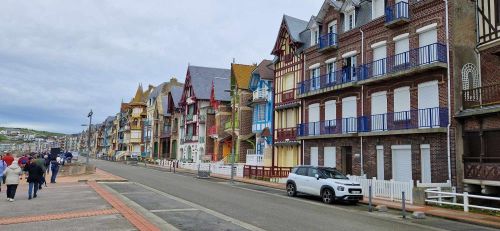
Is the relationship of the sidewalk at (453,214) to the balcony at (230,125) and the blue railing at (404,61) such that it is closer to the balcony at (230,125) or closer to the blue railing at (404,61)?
the blue railing at (404,61)

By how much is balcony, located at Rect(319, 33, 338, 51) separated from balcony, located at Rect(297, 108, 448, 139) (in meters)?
5.04

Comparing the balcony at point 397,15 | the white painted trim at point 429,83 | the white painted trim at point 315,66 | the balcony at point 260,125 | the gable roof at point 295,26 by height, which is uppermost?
the gable roof at point 295,26

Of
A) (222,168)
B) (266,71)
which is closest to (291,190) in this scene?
(222,168)

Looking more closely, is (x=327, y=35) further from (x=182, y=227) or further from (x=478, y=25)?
(x=182, y=227)

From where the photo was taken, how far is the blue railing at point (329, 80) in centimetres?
2723

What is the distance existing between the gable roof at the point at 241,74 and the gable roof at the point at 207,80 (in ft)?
21.2

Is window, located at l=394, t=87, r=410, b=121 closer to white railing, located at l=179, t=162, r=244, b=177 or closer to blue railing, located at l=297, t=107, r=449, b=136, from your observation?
blue railing, located at l=297, t=107, r=449, b=136

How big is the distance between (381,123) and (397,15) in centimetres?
601

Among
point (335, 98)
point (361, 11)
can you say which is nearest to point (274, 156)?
point (335, 98)

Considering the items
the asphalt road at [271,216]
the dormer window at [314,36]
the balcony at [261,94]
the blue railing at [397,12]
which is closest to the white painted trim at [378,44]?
the blue railing at [397,12]

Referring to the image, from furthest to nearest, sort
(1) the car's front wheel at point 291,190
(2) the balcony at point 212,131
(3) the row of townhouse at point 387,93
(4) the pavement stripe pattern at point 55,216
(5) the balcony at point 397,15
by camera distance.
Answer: (2) the balcony at point 212,131 < (5) the balcony at point 397,15 < (1) the car's front wheel at point 291,190 < (3) the row of townhouse at point 387,93 < (4) the pavement stripe pattern at point 55,216

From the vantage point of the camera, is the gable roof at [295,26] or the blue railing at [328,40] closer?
the blue railing at [328,40]

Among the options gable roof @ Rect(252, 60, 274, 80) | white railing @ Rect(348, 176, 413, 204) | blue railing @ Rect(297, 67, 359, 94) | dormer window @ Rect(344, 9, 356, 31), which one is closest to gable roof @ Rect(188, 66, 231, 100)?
gable roof @ Rect(252, 60, 274, 80)

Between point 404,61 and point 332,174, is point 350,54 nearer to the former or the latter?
point 404,61
